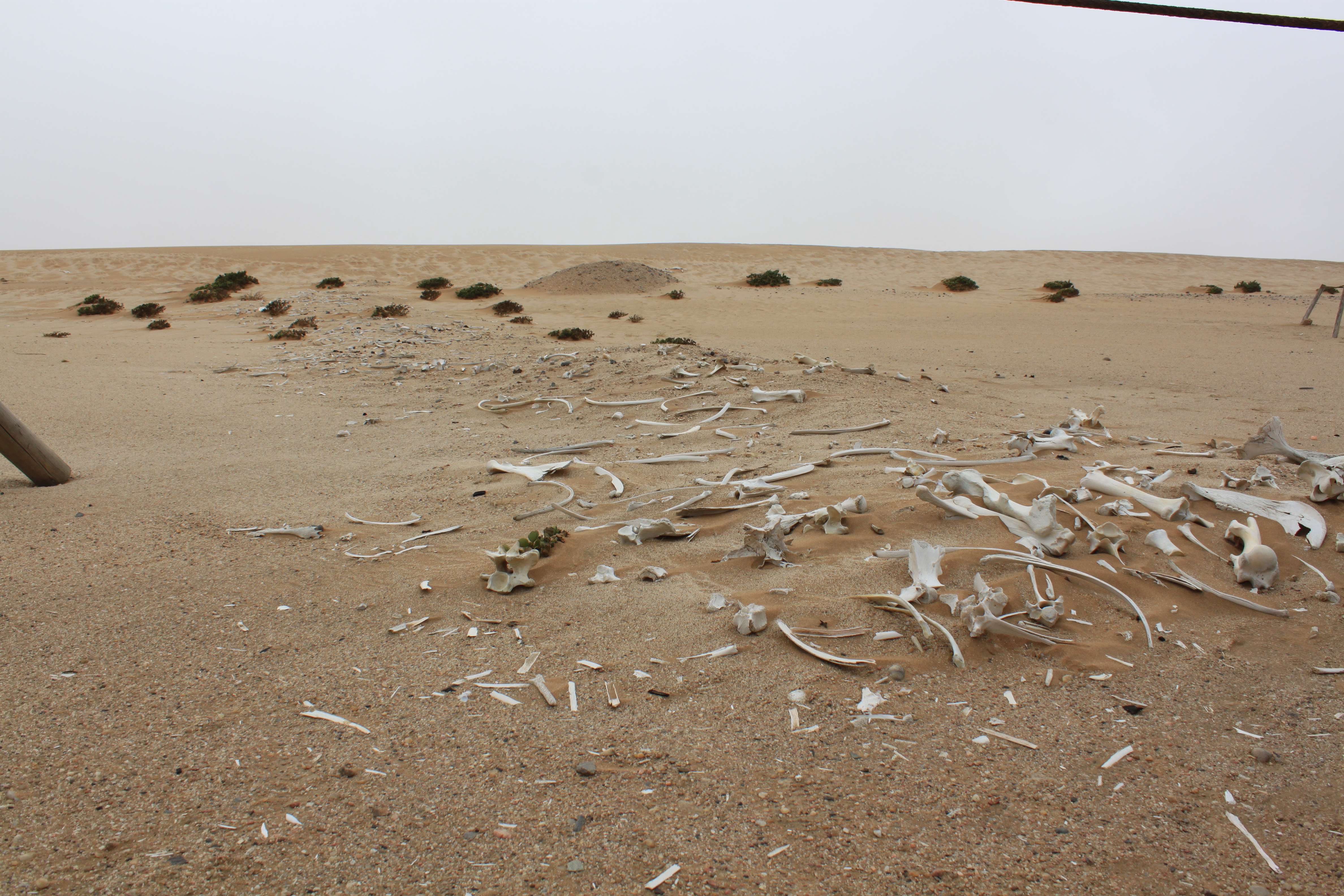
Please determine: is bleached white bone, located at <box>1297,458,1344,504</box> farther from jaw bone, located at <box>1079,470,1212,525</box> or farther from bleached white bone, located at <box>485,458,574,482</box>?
bleached white bone, located at <box>485,458,574,482</box>

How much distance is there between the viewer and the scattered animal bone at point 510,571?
286cm

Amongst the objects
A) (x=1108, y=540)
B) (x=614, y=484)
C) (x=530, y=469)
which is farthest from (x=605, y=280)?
(x=1108, y=540)

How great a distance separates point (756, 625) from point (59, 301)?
21746 mm

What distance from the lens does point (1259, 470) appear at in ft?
11.3

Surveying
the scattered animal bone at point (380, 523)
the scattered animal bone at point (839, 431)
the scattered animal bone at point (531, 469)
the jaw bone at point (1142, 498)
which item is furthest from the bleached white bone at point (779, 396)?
the scattered animal bone at point (380, 523)

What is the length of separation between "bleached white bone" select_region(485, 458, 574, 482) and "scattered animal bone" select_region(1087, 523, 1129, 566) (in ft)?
9.41

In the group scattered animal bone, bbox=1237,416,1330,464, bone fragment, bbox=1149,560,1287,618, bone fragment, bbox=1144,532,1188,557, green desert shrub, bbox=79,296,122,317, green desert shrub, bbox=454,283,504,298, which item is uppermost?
green desert shrub, bbox=454,283,504,298

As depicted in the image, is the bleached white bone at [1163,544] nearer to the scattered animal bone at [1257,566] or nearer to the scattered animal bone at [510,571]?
the scattered animal bone at [1257,566]

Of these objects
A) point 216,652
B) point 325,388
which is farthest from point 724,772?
point 325,388

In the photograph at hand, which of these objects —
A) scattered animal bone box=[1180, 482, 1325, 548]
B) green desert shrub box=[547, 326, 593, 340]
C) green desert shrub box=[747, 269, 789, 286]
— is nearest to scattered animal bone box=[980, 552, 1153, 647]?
scattered animal bone box=[1180, 482, 1325, 548]

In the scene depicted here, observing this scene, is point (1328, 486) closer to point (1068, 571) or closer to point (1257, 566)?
point (1257, 566)

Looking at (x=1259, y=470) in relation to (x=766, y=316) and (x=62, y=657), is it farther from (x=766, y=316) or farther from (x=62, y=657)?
(x=766, y=316)

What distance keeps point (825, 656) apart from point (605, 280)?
58.5 feet

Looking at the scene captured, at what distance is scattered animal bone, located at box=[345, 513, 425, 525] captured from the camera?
3.69 metres
